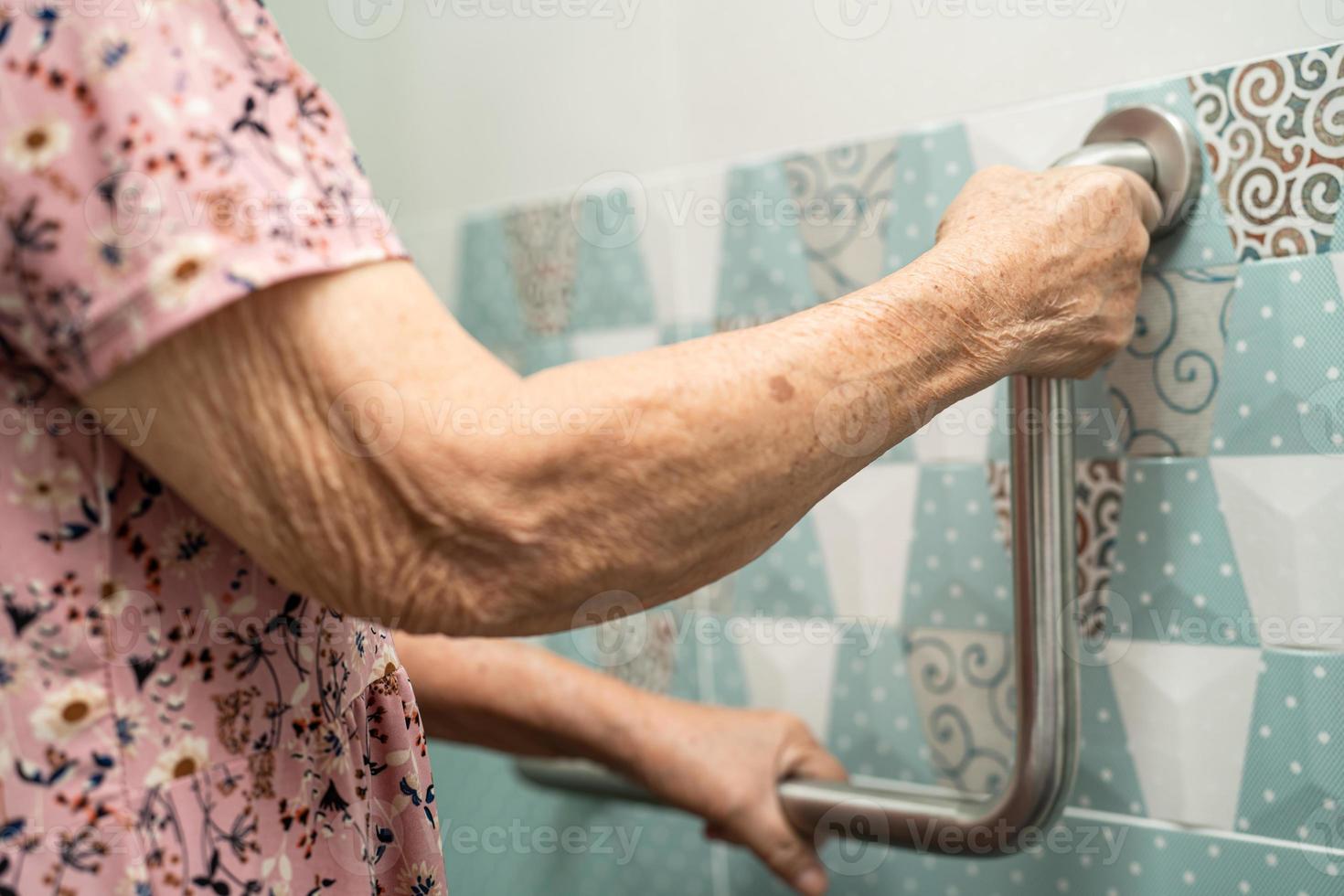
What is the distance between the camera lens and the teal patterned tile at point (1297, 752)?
0.60 m

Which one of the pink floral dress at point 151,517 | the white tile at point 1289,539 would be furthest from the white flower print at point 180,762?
the white tile at point 1289,539

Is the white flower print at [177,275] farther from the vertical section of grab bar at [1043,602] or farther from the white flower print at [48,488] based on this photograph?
the vertical section of grab bar at [1043,602]

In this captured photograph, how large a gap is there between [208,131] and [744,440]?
0.19m

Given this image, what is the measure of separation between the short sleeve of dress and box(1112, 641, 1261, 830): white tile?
0.55 m

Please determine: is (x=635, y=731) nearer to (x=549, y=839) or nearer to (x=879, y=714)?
(x=879, y=714)

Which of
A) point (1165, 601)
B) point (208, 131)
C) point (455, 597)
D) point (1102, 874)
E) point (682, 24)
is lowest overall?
point (1102, 874)

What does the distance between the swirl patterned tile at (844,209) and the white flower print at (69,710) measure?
529 mm

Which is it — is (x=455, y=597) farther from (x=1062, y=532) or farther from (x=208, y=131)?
(x=1062, y=532)

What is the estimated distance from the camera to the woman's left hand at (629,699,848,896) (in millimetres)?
726

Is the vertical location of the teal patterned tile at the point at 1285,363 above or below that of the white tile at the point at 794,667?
above

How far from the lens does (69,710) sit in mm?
379

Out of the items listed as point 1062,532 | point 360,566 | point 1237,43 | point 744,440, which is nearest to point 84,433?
point 360,566

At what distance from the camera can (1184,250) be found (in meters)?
0.62

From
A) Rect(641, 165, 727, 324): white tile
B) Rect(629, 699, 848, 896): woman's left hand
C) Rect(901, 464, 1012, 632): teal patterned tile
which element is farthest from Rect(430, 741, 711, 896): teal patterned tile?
Rect(641, 165, 727, 324): white tile
